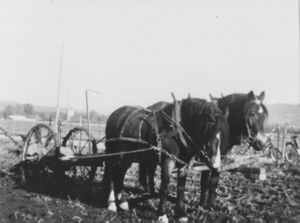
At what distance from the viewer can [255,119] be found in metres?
6.77

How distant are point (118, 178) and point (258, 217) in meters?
2.71

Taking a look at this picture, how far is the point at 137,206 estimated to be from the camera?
729cm

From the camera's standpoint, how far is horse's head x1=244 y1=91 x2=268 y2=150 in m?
6.71

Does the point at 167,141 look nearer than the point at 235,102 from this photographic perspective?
Yes

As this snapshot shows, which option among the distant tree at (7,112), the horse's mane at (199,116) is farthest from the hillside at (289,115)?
the horse's mane at (199,116)

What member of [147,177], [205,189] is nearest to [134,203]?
[147,177]

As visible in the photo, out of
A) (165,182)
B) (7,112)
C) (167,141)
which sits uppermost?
(167,141)

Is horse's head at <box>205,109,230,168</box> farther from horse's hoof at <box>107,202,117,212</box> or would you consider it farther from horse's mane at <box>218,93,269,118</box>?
horse's hoof at <box>107,202,117,212</box>

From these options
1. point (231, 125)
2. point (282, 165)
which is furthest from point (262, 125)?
point (282, 165)

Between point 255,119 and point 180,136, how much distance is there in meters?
1.53

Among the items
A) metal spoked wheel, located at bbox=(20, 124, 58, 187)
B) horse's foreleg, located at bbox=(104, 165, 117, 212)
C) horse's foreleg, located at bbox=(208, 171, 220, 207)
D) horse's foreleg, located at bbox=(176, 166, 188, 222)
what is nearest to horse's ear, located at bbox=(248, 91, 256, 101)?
horse's foreleg, located at bbox=(208, 171, 220, 207)

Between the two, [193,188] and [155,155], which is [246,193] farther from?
[155,155]

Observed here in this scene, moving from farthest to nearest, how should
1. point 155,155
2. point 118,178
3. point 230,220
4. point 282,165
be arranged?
point 282,165 → point 118,178 → point 155,155 → point 230,220

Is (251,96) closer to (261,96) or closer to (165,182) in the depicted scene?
(261,96)
